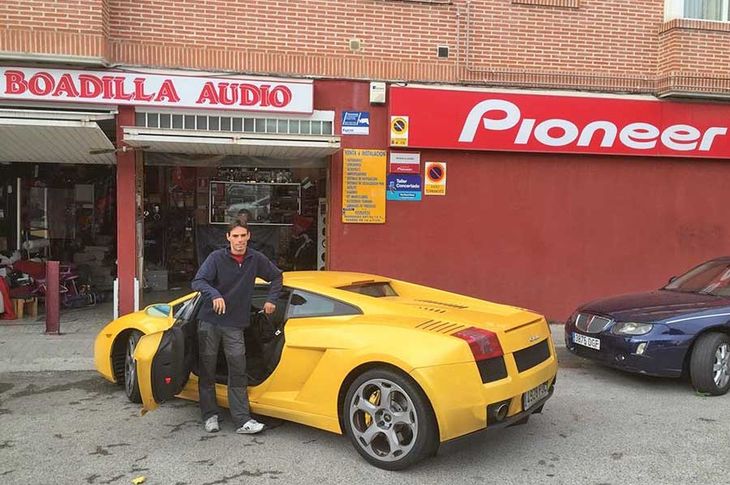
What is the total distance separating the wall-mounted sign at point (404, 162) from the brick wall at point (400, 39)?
1.18 m

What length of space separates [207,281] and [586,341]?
389 centimetres

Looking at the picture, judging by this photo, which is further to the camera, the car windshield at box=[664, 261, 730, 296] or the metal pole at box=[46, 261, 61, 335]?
the metal pole at box=[46, 261, 61, 335]

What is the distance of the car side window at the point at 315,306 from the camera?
14.5 ft

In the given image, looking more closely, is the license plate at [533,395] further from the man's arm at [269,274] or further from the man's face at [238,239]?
the man's face at [238,239]

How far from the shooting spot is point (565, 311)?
980cm

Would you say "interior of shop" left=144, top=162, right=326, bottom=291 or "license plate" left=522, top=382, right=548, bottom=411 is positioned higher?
"interior of shop" left=144, top=162, right=326, bottom=291

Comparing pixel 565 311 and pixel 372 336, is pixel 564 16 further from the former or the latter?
pixel 372 336

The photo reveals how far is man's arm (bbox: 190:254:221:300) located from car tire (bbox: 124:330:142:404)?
4.01 feet

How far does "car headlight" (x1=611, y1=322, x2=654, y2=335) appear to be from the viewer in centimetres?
574

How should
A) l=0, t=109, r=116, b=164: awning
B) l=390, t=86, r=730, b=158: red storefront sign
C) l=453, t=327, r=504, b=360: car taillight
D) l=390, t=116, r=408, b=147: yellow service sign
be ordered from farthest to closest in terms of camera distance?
l=390, t=86, r=730, b=158: red storefront sign → l=390, t=116, r=408, b=147: yellow service sign → l=0, t=109, r=116, b=164: awning → l=453, t=327, r=504, b=360: car taillight

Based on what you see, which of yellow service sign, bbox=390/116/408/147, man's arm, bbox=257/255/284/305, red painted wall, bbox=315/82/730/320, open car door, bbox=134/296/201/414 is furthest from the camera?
red painted wall, bbox=315/82/730/320

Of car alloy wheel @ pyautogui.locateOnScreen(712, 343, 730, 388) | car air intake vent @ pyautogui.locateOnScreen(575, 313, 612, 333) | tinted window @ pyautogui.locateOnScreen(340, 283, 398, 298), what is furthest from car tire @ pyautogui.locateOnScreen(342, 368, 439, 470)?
car alloy wheel @ pyautogui.locateOnScreen(712, 343, 730, 388)

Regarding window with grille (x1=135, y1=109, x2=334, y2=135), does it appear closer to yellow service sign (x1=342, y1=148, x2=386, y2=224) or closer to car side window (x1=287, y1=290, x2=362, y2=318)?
yellow service sign (x1=342, y1=148, x2=386, y2=224)

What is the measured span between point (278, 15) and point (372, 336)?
6421 mm
